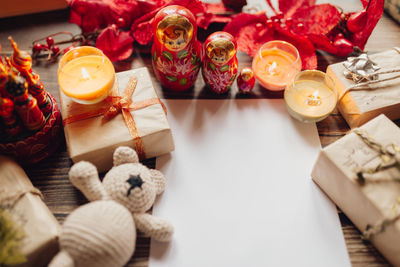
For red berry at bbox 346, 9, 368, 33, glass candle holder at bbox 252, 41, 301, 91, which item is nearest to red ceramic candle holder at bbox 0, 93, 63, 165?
glass candle holder at bbox 252, 41, 301, 91

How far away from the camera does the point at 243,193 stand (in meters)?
0.82

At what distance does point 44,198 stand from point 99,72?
35cm

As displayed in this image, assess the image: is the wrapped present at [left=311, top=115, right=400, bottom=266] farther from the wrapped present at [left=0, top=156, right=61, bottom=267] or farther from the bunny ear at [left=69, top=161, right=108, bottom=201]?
the wrapped present at [left=0, top=156, right=61, bottom=267]

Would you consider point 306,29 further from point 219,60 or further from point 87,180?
point 87,180

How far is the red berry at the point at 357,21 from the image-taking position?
3.16 ft

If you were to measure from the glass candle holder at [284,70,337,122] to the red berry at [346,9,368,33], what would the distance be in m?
0.23

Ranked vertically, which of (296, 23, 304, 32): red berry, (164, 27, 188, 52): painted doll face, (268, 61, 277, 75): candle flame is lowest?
(268, 61, 277, 75): candle flame

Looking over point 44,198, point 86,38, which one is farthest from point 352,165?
point 86,38

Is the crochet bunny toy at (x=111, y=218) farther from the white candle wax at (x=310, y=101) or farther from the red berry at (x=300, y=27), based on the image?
the red berry at (x=300, y=27)

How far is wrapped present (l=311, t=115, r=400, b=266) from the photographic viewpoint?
658 millimetres

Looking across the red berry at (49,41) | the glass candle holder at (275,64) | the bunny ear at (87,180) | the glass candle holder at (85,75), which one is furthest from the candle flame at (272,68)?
the red berry at (49,41)

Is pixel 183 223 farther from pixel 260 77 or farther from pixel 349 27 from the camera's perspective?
pixel 349 27

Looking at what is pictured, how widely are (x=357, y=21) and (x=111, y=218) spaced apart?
91 centimetres

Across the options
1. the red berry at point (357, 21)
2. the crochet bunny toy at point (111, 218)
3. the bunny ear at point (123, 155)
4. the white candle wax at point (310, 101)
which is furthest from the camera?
the red berry at point (357, 21)
